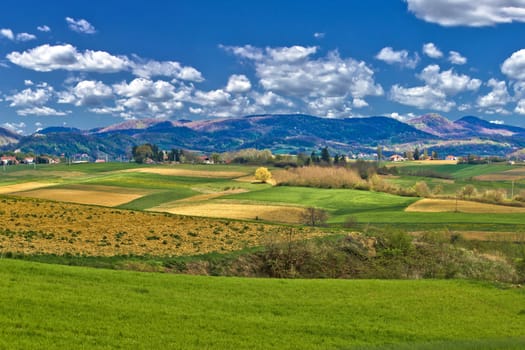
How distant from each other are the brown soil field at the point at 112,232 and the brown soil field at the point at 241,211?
99.8 feet

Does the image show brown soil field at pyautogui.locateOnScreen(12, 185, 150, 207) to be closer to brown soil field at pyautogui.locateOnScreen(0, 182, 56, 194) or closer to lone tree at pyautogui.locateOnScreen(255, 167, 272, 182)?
brown soil field at pyautogui.locateOnScreen(0, 182, 56, 194)

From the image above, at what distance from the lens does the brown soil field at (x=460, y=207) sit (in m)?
104

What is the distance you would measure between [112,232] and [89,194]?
234 feet

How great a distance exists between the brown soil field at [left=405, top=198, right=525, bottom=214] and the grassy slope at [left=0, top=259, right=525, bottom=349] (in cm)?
7932

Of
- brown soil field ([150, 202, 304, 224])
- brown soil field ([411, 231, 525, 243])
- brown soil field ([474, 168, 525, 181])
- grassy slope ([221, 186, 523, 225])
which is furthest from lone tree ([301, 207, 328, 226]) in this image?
brown soil field ([474, 168, 525, 181])

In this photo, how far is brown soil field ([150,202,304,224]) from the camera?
8925cm

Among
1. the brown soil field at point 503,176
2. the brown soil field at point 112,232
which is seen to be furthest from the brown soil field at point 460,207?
the brown soil field at point 503,176

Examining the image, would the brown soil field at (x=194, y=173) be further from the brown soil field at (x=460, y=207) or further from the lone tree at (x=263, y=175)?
the brown soil field at (x=460, y=207)

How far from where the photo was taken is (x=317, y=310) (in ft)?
72.4

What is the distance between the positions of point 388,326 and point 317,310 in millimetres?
3237

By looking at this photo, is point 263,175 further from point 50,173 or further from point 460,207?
point 50,173

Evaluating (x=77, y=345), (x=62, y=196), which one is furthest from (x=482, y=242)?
(x=62, y=196)

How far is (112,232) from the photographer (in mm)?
43594

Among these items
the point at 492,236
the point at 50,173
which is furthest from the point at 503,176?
the point at 50,173
